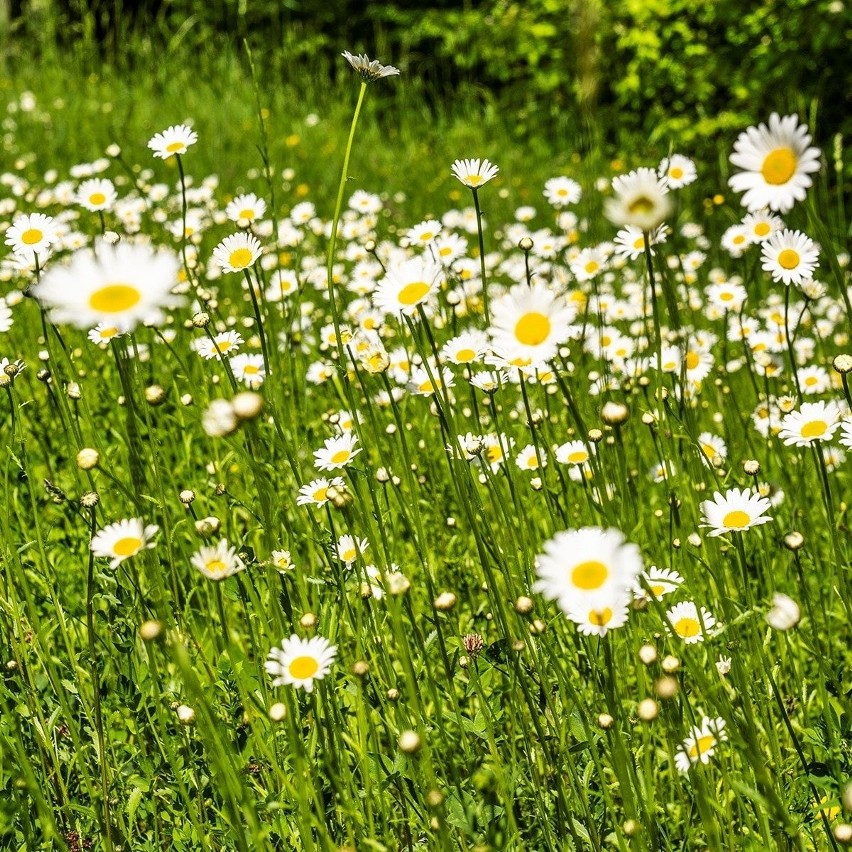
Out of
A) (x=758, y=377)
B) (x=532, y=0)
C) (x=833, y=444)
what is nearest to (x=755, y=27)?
(x=532, y=0)

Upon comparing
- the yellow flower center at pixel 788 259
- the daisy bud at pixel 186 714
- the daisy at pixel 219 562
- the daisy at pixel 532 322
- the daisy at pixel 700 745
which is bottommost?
the daisy at pixel 700 745

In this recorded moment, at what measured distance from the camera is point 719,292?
2660 millimetres

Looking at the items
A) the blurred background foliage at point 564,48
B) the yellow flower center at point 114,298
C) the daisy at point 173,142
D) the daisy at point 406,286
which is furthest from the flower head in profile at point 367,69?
the blurred background foliage at point 564,48

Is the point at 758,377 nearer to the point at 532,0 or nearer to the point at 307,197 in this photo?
the point at 307,197

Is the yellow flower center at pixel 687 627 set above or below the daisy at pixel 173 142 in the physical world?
below

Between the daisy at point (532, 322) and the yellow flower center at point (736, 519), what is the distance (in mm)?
389

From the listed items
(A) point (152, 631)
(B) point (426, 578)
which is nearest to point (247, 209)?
(B) point (426, 578)

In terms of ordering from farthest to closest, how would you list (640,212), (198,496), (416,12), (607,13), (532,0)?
(416,12)
(532,0)
(607,13)
(198,496)
(640,212)

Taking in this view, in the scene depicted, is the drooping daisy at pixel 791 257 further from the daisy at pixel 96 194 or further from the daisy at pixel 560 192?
the daisy at pixel 96 194

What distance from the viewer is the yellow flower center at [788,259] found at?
1728 millimetres

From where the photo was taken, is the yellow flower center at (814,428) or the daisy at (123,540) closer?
the daisy at (123,540)

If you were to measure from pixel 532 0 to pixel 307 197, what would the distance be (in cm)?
334

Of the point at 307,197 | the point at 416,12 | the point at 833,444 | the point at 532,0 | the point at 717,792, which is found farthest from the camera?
the point at 416,12

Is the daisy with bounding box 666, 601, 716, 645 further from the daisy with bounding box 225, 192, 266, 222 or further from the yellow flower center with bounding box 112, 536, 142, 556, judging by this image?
the daisy with bounding box 225, 192, 266, 222
